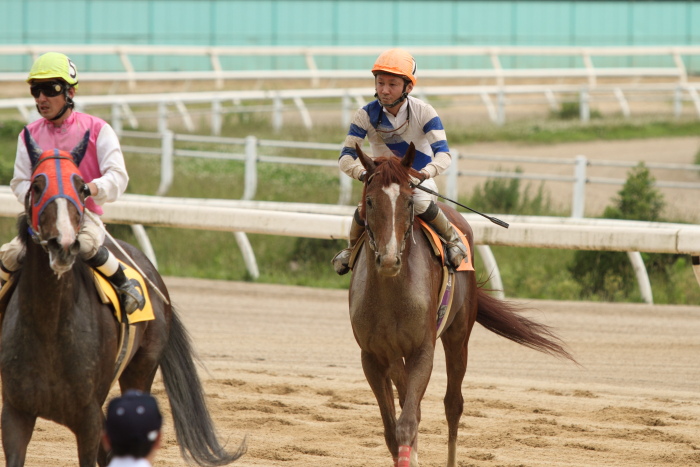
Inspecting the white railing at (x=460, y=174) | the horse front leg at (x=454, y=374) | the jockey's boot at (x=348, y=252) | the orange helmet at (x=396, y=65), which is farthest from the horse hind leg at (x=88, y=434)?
the white railing at (x=460, y=174)

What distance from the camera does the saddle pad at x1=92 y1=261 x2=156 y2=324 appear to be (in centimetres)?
528

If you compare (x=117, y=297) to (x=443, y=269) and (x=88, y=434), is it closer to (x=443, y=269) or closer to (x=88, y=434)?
(x=88, y=434)

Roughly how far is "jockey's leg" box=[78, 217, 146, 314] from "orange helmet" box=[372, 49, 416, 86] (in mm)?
1872

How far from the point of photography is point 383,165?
5.81m

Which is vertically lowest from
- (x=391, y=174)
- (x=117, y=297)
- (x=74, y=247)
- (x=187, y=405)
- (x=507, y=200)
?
(x=187, y=405)

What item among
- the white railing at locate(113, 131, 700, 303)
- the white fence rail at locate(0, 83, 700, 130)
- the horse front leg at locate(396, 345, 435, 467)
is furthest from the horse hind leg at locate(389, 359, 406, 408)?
the white fence rail at locate(0, 83, 700, 130)

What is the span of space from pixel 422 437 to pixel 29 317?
10.2 ft

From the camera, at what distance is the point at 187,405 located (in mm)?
6203

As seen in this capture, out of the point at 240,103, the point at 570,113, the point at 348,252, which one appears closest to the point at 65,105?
the point at 348,252

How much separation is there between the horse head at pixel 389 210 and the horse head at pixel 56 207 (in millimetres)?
1569

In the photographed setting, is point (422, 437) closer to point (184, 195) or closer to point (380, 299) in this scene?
point (380, 299)

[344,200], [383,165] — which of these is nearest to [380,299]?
Answer: [383,165]

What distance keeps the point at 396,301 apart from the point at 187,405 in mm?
1327

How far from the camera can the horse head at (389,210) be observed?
5637 mm
